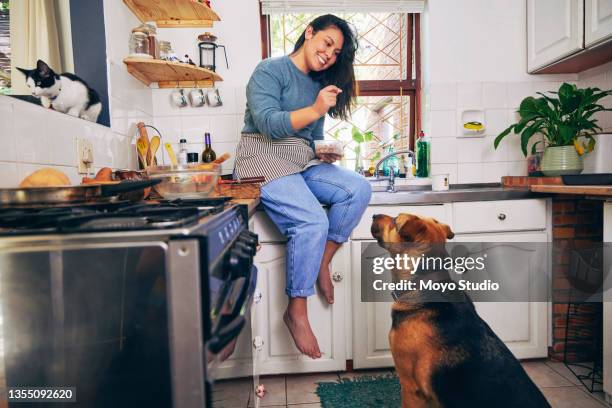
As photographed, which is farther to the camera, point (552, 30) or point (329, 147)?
point (552, 30)

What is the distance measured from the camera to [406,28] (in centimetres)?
244

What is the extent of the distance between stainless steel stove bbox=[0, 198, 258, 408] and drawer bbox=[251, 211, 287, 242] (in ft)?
3.33

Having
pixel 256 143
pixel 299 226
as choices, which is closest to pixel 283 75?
pixel 256 143

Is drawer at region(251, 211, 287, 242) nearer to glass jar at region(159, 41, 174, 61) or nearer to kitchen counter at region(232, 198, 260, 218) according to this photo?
kitchen counter at region(232, 198, 260, 218)

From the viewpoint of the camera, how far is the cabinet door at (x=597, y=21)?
1.67 meters

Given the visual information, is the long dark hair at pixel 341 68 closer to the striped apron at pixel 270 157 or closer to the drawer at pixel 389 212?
the striped apron at pixel 270 157

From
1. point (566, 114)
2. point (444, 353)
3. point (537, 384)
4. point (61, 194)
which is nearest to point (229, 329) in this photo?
point (61, 194)

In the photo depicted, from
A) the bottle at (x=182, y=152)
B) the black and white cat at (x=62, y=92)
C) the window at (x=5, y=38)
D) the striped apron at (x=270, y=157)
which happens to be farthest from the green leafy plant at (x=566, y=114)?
the window at (x=5, y=38)

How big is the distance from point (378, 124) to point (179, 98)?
132cm

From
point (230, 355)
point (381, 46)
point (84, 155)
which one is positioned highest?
point (381, 46)

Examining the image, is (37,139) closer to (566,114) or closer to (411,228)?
(411,228)

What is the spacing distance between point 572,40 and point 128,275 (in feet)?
7.72

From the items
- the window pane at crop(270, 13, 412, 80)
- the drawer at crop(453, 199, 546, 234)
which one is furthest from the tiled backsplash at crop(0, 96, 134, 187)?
the window pane at crop(270, 13, 412, 80)

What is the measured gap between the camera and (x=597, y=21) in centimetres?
173
